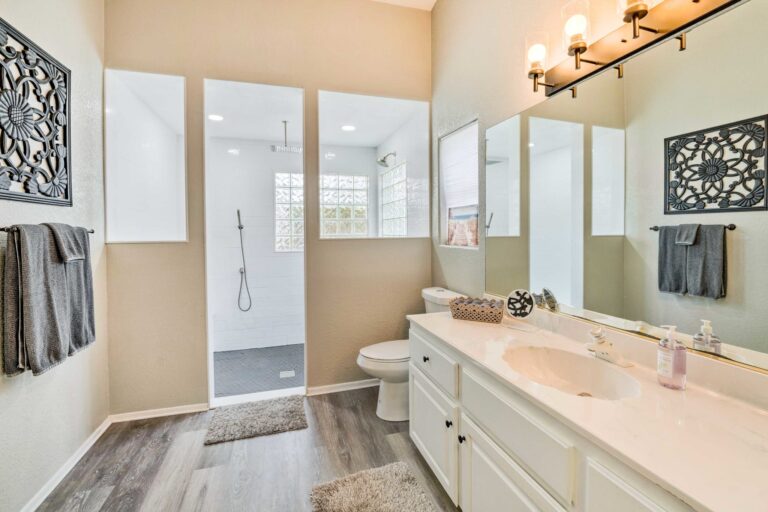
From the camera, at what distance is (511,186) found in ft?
6.70

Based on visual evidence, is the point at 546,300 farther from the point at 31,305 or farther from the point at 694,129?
the point at 31,305

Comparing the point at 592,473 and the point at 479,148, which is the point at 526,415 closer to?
the point at 592,473

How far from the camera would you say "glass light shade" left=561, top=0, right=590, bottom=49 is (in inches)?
56.6

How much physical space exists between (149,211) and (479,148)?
2470 mm

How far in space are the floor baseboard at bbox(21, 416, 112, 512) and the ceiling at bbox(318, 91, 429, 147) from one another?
2.71m

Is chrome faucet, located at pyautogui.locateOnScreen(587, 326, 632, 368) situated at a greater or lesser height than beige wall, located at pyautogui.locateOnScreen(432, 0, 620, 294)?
lesser

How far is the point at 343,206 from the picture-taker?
322 centimetres

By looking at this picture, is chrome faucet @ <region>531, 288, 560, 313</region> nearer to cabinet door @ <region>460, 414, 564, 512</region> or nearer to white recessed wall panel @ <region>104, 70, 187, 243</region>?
cabinet door @ <region>460, 414, 564, 512</region>

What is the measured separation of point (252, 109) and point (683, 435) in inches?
134

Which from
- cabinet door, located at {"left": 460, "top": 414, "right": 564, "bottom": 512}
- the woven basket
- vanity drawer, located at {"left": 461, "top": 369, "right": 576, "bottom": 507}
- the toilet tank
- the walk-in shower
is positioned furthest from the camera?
the walk-in shower

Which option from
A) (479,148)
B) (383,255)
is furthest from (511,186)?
(383,255)

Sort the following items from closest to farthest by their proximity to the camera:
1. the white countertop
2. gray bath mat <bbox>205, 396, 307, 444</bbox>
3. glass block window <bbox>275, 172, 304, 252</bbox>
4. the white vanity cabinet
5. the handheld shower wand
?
the white countertop → the white vanity cabinet → gray bath mat <bbox>205, 396, 307, 444</bbox> → the handheld shower wand → glass block window <bbox>275, 172, 304, 252</bbox>

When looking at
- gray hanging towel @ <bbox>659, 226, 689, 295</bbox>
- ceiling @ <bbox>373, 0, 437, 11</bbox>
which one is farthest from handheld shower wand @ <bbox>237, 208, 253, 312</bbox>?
gray hanging towel @ <bbox>659, 226, 689, 295</bbox>

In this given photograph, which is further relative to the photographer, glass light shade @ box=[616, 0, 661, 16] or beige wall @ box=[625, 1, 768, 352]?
glass light shade @ box=[616, 0, 661, 16]
